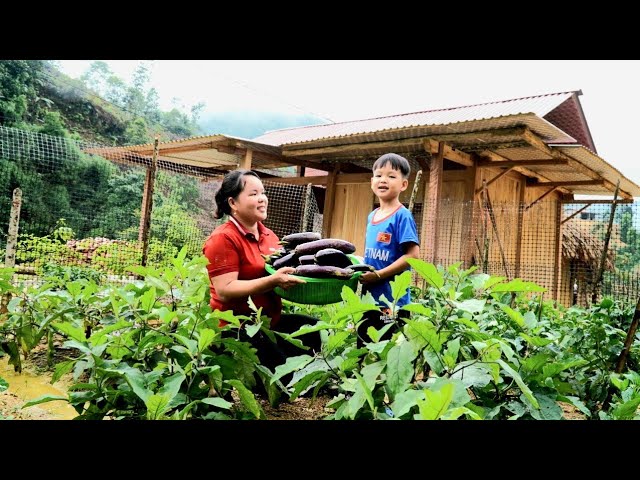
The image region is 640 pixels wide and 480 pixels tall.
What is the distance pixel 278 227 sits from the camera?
36.6ft

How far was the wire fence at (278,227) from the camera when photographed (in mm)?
7859

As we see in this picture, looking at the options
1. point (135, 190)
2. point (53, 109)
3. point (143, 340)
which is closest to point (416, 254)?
point (143, 340)

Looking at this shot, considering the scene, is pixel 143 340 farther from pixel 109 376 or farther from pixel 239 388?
pixel 239 388

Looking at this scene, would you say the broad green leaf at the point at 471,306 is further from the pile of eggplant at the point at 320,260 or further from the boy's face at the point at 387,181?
the boy's face at the point at 387,181

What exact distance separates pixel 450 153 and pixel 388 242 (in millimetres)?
5296

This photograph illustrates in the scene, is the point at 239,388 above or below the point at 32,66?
below

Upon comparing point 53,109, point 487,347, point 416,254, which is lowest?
point 487,347

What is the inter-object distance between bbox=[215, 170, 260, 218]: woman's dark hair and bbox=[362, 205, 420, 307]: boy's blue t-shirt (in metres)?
0.83

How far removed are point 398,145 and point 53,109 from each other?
833 inches

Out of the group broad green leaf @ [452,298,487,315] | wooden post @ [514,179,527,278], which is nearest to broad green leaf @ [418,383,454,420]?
broad green leaf @ [452,298,487,315]

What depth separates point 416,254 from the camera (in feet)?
9.35

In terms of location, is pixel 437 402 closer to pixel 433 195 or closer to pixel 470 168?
pixel 433 195

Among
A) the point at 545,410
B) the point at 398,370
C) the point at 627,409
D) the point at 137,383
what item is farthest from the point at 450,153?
the point at 137,383
